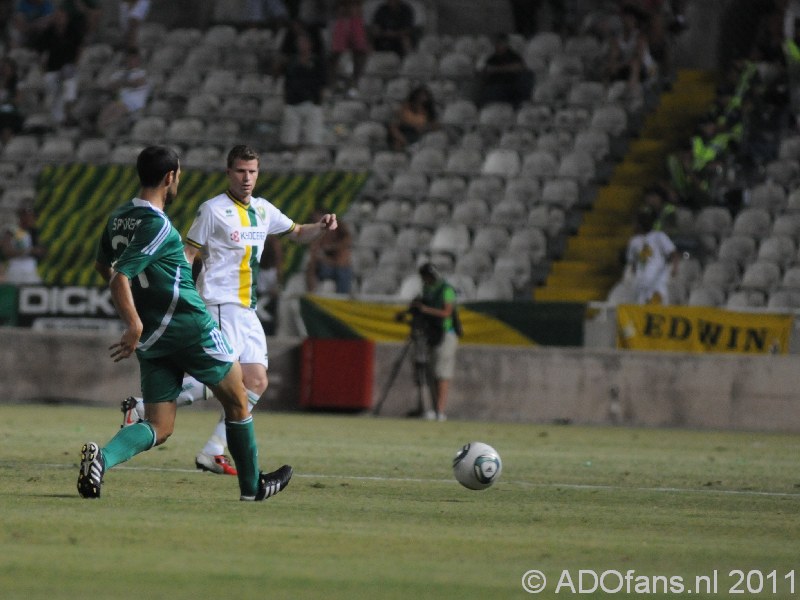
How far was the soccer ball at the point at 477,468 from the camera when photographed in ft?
34.8

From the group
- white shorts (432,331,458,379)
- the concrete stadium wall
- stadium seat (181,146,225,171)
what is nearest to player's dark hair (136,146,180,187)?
white shorts (432,331,458,379)

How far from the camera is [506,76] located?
89.3ft

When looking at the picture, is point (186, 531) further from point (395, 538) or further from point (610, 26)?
point (610, 26)

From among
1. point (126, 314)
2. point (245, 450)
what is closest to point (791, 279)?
point (245, 450)

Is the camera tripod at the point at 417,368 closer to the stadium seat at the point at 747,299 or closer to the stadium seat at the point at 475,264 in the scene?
the stadium seat at the point at 475,264

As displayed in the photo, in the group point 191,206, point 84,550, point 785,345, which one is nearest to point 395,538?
point 84,550

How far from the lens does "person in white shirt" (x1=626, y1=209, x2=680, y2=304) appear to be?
22.3 m

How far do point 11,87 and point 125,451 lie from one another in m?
22.8

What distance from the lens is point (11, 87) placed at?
30.8m

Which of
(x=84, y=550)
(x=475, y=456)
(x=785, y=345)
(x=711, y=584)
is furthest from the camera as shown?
(x=785, y=345)

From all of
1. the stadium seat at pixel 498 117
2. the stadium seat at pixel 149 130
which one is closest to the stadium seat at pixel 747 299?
the stadium seat at pixel 498 117

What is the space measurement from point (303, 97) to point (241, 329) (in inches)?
648

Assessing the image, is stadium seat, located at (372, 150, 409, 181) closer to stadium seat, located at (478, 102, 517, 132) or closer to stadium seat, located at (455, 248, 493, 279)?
stadium seat, located at (478, 102, 517, 132)

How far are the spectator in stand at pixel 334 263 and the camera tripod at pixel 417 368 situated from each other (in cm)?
187
